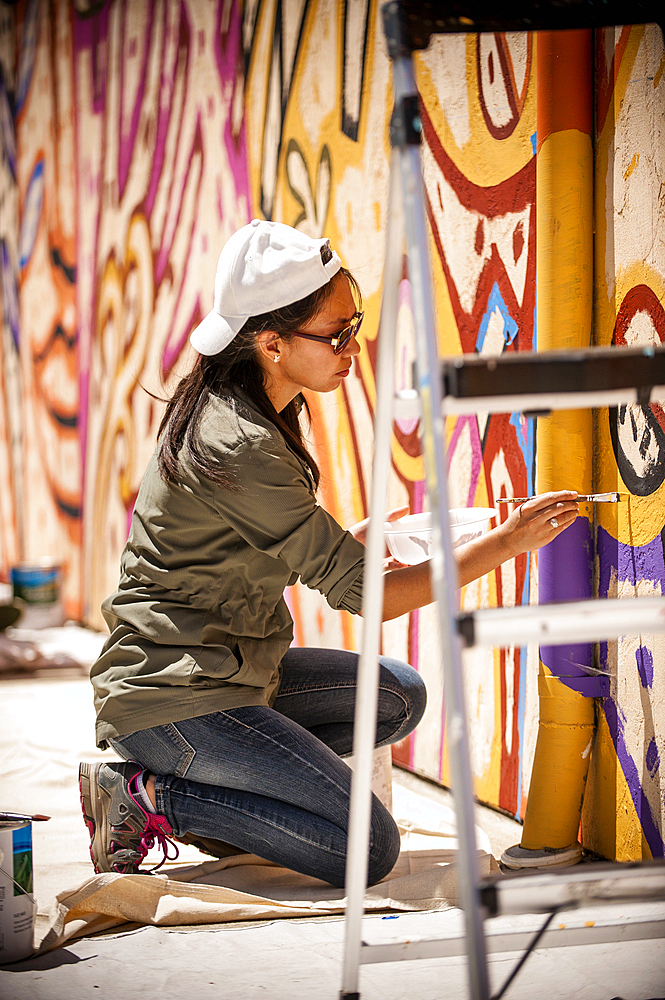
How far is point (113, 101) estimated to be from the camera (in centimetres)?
455

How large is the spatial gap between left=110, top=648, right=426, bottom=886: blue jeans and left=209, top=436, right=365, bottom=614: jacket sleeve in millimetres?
332

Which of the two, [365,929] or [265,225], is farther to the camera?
[265,225]

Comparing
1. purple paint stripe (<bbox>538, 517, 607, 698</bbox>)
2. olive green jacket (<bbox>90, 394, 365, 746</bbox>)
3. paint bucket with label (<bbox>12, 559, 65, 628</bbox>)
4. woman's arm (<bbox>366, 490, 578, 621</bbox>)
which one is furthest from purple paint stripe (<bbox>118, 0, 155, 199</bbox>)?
woman's arm (<bbox>366, 490, 578, 621</bbox>)

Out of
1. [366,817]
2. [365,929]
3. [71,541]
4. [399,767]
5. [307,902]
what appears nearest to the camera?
[366,817]

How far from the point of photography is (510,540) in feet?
4.84

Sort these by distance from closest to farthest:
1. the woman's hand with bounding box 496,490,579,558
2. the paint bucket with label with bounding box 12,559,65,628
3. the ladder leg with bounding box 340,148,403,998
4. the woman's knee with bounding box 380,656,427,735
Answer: the ladder leg with bounding box 340,148,403,998
the woman's hand with bounding box 496,490,579,558
the woman's knee with bounding box 380,656,427,735
the paint bucket with label with bounding box 12,559,65,628

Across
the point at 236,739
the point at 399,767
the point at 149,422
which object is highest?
the point at 149,422

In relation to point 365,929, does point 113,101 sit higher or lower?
higher

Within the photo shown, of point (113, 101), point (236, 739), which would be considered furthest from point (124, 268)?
point (236, 739)

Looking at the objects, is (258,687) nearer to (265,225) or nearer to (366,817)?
(366,817)

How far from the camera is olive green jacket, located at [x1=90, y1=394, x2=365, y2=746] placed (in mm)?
1663

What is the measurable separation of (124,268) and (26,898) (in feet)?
11.7

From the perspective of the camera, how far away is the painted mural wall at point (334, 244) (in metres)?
1.73

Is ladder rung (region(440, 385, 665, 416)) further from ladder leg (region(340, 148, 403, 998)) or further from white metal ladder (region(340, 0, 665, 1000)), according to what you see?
ladder leg (region(340, 148, 403, 998))
